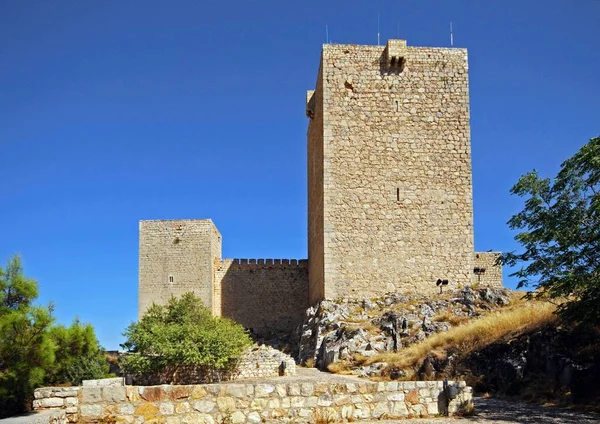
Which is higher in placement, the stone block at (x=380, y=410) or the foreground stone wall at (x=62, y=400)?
the foreground stone wall at (x=62, y=400)

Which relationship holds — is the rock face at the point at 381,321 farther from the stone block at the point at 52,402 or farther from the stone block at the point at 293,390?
the stone block at the point at 52,402

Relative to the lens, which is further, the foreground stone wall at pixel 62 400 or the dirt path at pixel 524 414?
the dirt path at pixel 524 414

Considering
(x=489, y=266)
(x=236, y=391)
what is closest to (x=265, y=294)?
(x=489, y=266)

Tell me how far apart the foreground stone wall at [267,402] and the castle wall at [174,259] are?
23.0m

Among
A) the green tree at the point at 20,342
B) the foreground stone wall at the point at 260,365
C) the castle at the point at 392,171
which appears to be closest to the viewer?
the green tree at the point at 20,342

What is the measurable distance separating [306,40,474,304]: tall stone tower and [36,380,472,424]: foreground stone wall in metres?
14.1

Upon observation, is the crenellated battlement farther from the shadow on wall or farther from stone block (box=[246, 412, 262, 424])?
stone block (box=[246, 412, 262, 424])

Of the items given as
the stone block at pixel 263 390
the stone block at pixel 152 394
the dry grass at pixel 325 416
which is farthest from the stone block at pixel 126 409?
the dry grass at pixel 325 416

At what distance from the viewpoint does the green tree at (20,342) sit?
49.4ft

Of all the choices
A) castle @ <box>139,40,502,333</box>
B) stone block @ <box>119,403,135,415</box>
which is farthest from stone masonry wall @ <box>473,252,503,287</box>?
stone block @ <box>119,403,135,415</box>

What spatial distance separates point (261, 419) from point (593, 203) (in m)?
6.97

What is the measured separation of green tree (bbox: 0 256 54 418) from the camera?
1505cm

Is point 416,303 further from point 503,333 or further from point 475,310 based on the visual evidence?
point 503,333

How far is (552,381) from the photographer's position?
37.0 feet
